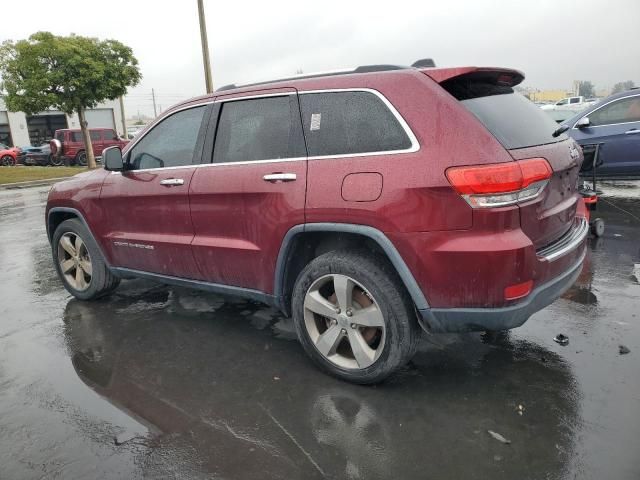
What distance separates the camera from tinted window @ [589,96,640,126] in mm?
7859

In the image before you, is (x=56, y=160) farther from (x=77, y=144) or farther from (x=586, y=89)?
(x=586, y=89)

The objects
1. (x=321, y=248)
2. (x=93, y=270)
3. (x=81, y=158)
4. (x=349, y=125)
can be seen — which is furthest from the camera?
(x=81, y=158)

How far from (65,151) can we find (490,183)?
2878 cm

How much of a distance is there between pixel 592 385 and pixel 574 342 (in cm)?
60

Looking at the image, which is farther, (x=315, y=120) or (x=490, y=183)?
(x=315, y=120)

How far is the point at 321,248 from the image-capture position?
126 inches

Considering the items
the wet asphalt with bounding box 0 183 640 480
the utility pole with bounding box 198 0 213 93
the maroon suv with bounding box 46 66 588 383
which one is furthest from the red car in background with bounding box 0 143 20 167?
the maroon suv with bounding box 46 66 588 383

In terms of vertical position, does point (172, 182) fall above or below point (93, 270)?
above

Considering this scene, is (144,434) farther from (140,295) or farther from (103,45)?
(103,45)

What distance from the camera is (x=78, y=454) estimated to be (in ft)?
8.17

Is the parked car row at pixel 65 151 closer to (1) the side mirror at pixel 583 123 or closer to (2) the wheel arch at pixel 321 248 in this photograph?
(1) the side mirror at pixel 583 123

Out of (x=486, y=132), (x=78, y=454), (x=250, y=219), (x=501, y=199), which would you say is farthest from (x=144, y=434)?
(x=486, y=132)

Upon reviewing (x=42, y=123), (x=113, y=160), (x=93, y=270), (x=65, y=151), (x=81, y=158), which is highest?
(x=42, y=123)

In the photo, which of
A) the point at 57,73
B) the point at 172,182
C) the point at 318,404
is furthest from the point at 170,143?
the point at 57,73
